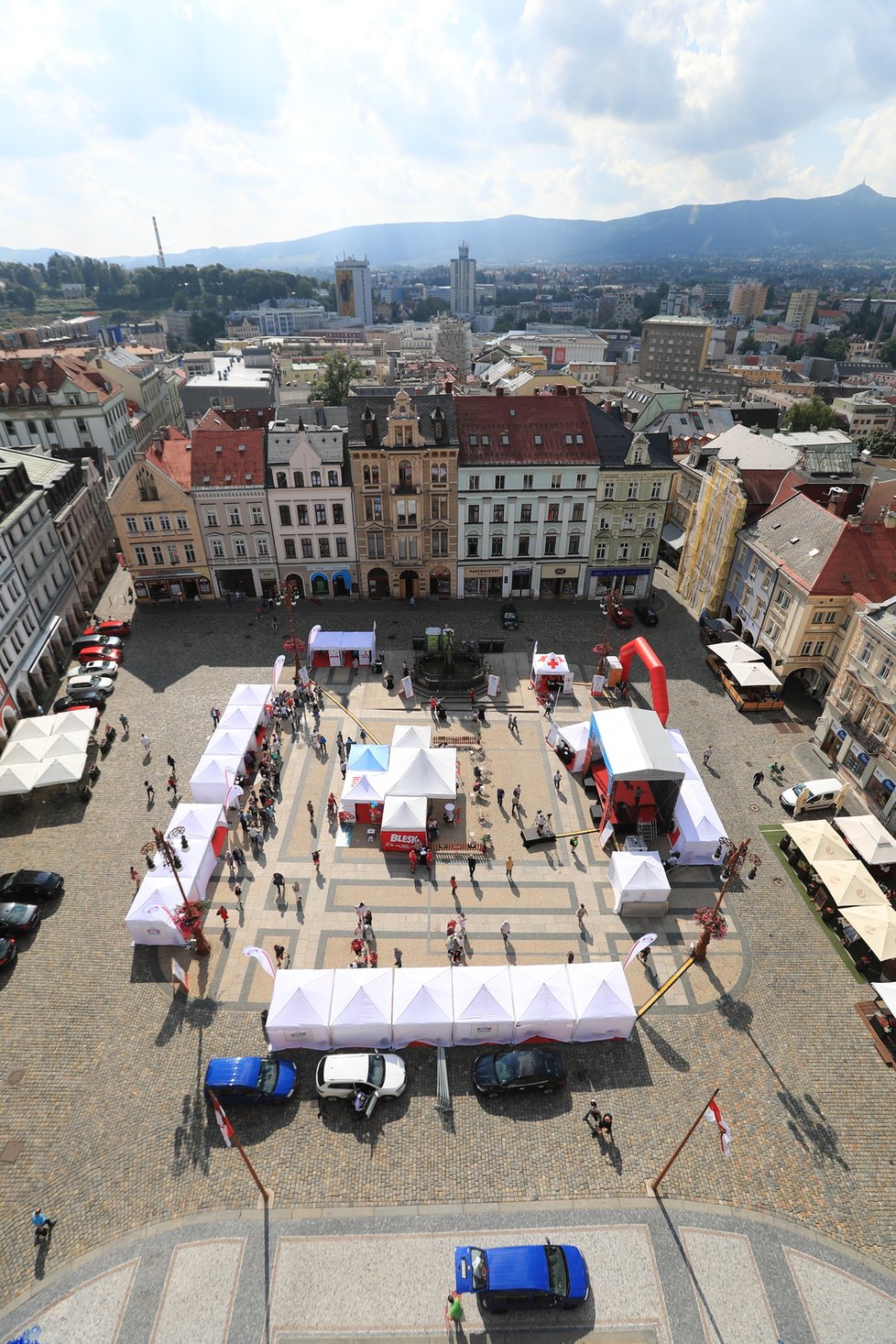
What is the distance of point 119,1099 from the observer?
2716cm

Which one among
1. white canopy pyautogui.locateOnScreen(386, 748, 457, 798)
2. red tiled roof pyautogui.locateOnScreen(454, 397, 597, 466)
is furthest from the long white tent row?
red tiled roof pyautogui.locateOnScreen(454, 397, 597, 466)

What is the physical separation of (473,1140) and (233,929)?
15.4m

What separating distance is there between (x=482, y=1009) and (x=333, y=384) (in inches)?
4119

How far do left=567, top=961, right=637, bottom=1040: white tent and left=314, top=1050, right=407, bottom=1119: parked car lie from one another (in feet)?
26.1

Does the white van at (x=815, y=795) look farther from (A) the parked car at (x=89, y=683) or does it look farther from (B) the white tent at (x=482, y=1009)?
(A) the parked car at (x=89, y=683)

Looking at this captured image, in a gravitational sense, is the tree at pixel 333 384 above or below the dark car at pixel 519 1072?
above

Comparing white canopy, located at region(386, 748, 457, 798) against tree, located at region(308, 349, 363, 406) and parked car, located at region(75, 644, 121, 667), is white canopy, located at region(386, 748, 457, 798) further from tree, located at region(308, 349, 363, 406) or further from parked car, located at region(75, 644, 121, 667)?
tree, located at region(308, 349, 363, 406)

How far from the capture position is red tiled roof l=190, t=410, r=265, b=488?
6153 centimetres

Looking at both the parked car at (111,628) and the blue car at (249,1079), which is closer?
the blue car at (249,1079)

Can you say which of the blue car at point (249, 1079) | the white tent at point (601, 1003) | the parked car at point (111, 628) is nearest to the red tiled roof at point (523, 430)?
the parked car at point (111, 628)

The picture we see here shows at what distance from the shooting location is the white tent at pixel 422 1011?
93.2 ft

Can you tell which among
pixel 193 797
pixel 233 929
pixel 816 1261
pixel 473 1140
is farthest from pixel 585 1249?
pixel 193 797

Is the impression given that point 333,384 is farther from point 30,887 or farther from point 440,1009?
point 440,1009

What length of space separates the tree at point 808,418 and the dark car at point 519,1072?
420ft
